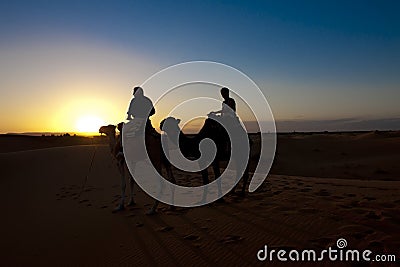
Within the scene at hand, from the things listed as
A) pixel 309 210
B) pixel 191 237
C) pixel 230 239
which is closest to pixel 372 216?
pixel 309 210

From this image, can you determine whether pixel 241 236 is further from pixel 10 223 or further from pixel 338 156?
pixel 338 156

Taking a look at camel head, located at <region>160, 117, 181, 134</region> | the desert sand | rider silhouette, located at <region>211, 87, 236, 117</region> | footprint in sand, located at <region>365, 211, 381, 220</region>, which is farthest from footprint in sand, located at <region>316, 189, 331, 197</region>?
camel head, located at <region>160, 117, 181, 134</region>

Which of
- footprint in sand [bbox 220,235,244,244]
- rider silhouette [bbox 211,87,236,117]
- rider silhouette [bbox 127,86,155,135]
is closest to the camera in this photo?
footprint in sand [bbox 220,235,244,244]

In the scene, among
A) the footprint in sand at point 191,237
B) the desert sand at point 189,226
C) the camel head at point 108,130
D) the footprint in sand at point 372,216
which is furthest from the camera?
the camel head at point 108,130

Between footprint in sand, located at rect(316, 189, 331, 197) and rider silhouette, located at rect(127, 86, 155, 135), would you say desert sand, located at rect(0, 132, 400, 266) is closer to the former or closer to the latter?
footprint in sand, located at rect(316, 189, 331, 197)

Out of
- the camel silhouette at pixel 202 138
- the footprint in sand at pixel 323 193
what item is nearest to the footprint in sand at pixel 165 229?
the camel silhouette at pixel 202 138

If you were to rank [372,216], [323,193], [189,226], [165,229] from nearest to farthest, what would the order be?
[372,216] < [165,229] < [189,226] < [323,193]

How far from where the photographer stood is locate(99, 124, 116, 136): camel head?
10.1m

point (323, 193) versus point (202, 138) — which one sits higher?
point (202, 138)

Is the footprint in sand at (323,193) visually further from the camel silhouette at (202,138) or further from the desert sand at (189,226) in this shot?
the camel silhouette at (202,138)

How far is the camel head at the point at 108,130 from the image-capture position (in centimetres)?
1012

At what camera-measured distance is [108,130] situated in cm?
1015

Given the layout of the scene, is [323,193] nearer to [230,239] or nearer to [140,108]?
[230,239]

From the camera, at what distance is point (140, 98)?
9312 millimetres
